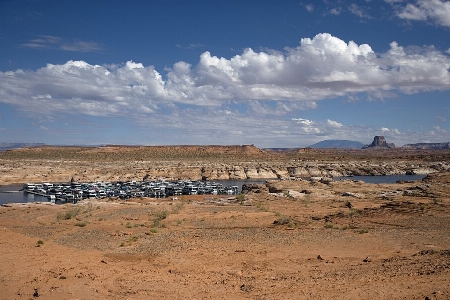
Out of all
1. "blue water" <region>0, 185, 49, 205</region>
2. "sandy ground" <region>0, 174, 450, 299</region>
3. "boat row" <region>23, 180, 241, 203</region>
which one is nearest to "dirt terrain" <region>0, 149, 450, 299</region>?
"sandy ground" <region>0, 174, 450, 299</region>

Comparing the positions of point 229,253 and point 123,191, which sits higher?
point 229,253

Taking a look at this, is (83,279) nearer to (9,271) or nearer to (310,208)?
(9,271)

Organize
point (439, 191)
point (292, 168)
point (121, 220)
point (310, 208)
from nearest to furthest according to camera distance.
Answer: point (121, 220)
point (310, 208)
point (439, 191)
point (292, 168)

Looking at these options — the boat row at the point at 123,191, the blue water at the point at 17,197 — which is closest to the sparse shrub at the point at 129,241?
the boat row at the point at 123,191

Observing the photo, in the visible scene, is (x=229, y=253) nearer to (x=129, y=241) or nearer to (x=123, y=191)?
(x=129, y=241)

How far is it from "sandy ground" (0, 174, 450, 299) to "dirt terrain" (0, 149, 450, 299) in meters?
0.04

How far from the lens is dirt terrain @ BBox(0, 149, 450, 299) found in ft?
40.5

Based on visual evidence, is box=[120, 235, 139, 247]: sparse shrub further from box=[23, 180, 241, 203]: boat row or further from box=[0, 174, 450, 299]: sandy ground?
box=[23, 180, 241, 203]: boat row

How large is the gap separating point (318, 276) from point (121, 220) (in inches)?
675

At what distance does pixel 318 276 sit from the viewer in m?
13.4

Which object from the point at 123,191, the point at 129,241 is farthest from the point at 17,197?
the point at 129,241

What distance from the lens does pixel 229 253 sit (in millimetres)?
17203

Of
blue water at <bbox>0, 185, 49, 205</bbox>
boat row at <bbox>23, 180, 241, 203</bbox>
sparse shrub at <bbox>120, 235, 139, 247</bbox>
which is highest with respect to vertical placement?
sparse shrub at <bbox>120, 235, 139, 247</bbox>

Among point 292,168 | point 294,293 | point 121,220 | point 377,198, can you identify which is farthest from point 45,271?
point 292,168
